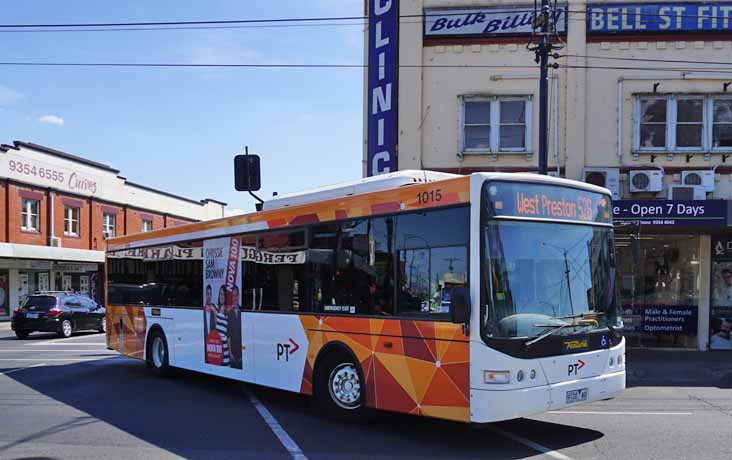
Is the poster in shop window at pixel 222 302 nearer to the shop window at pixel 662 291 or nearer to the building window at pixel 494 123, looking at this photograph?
the building window at pixel 494 123

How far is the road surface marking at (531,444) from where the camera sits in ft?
22.6

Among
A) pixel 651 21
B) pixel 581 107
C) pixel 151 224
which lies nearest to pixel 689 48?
pixel 651 21

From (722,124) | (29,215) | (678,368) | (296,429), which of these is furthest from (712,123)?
(29,215)

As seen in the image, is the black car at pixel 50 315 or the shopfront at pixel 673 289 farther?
the black car at pixel 50 315

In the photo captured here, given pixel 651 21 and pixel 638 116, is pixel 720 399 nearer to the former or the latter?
pixel 638 116

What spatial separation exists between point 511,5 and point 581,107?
331 cm

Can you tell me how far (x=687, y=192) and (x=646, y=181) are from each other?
1016 mm

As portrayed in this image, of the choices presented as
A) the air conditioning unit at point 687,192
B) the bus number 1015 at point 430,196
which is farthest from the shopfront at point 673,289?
the bus number 1015 at point 430,196

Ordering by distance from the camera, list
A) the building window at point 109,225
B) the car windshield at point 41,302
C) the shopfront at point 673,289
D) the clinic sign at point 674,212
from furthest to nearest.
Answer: the building window at point 109,225
the car windshield at point 41,302
the shopfront at point 673,289
the clinic sign at point 674,212

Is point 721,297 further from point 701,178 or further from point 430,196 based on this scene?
point 430,196

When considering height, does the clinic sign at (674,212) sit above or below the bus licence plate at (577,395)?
above

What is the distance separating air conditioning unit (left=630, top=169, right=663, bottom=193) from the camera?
55.6ft

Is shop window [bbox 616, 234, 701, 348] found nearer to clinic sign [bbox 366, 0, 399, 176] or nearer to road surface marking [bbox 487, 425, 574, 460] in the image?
clinic sign [bbox 366, 0, 399, 176]

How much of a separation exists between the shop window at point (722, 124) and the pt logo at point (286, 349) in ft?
43.6
